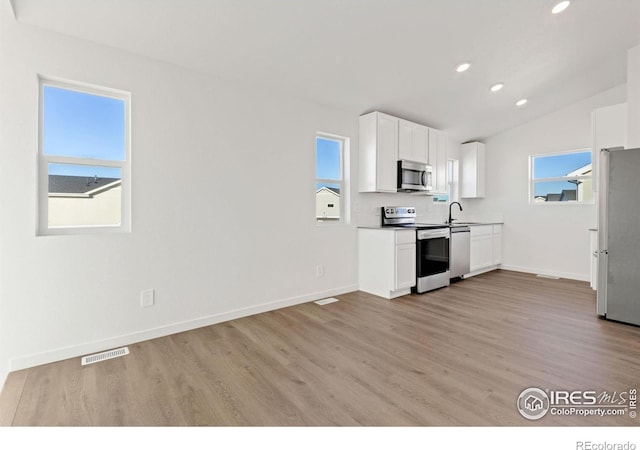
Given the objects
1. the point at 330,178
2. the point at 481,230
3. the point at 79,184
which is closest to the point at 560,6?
the point at 330,178

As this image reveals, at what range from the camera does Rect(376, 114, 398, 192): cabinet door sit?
4195 millimetres

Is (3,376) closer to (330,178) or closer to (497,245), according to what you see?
(330,178)

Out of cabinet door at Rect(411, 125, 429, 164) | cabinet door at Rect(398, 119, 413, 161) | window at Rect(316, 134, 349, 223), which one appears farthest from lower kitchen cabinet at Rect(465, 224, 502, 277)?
window at Rect(316, 134, 349, 223)

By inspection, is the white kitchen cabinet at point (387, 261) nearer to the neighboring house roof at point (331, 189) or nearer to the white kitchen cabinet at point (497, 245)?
the neighboring house roof at point (331, 189)

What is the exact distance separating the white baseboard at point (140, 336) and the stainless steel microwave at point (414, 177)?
2.03m

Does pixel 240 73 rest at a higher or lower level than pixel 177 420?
higher

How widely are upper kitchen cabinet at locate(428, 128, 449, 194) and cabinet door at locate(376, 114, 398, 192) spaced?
0.86m

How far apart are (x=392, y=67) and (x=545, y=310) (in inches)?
125

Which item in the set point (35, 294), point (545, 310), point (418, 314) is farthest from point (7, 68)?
point (545, 310)

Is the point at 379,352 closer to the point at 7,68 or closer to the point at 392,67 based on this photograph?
the point at 392,67

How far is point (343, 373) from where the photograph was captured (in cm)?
215

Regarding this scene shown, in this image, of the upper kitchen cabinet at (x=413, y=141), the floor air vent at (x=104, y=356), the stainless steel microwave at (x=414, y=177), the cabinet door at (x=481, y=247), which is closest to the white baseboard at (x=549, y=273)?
the cabinet door at (x=481, y=247)

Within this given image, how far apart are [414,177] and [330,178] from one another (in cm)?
133

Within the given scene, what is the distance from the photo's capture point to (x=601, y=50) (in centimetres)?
364
